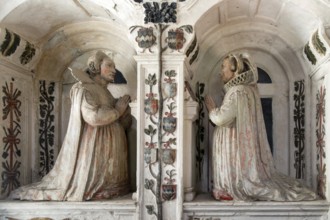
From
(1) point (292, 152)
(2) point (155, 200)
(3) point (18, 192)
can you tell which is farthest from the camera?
(1) point (292, 152)

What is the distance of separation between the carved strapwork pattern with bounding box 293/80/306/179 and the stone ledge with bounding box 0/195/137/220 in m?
1.65

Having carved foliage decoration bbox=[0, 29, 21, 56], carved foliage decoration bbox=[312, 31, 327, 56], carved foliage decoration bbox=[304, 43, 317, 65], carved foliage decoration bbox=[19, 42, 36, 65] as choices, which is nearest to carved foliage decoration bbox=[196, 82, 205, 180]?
carved foliage decoration bbox=[304, 43, 317, 65]

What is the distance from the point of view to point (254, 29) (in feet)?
15.3

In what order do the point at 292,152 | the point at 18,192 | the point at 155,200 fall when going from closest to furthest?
the point at 155,200
the point at 18,192
the point at 292,152

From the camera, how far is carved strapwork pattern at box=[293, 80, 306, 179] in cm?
457

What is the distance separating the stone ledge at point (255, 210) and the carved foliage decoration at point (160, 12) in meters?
1.56

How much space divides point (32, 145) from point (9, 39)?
107cm

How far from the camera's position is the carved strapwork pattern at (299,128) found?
4.57 metres

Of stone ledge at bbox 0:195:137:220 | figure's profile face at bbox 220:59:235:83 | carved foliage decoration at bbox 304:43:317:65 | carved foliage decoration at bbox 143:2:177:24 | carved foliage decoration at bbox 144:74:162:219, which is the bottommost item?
stone ledge at bbox 0:195:137:220

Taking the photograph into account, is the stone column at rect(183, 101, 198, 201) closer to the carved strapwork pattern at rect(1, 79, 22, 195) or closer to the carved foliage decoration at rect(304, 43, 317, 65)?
the carved foliage decoration at rect(304, 43, 317, 65)

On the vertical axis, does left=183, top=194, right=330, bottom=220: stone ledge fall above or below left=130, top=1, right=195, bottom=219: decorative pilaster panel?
below

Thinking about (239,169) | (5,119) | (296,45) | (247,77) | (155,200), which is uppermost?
(296,45)

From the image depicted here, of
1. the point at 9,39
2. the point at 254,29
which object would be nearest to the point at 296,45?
the point at 254,29

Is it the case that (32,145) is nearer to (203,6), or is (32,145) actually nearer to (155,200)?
(155,200)
